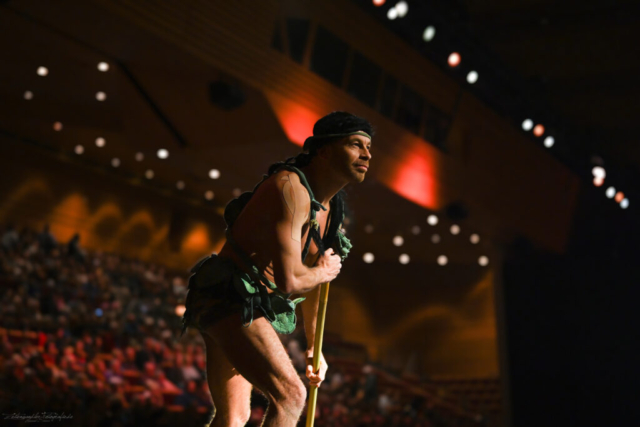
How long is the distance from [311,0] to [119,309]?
5.18 m

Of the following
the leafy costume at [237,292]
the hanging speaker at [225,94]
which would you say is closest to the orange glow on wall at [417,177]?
the hanging speaker at [225,94]

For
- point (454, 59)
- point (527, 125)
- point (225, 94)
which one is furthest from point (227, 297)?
point (527, 125)

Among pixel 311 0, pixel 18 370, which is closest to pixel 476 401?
pixel 311 0

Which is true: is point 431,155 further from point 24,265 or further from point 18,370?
point 18,370

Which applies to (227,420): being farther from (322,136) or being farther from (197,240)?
(197,240)

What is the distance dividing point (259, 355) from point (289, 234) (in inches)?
14.1

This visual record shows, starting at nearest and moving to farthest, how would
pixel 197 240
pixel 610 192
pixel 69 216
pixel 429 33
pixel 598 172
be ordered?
pixel 429 33, pixel 598 172, pixel 610 192, pixel 69 216, pixel 197 240

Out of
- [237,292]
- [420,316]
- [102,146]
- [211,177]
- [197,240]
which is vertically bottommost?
[237,292]

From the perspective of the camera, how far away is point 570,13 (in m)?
9.79

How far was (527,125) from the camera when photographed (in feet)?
29.7

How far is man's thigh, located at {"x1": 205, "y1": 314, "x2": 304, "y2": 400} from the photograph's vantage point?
1899 mm

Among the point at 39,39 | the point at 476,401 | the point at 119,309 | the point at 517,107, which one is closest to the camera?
the point at 39,39

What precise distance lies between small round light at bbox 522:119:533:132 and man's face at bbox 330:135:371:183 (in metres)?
7.39

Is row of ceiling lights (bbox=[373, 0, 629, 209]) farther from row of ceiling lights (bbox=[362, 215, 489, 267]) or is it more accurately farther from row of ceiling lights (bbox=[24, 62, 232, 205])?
row of ceiling lights (bbox=[24, 62, 232, 205])
